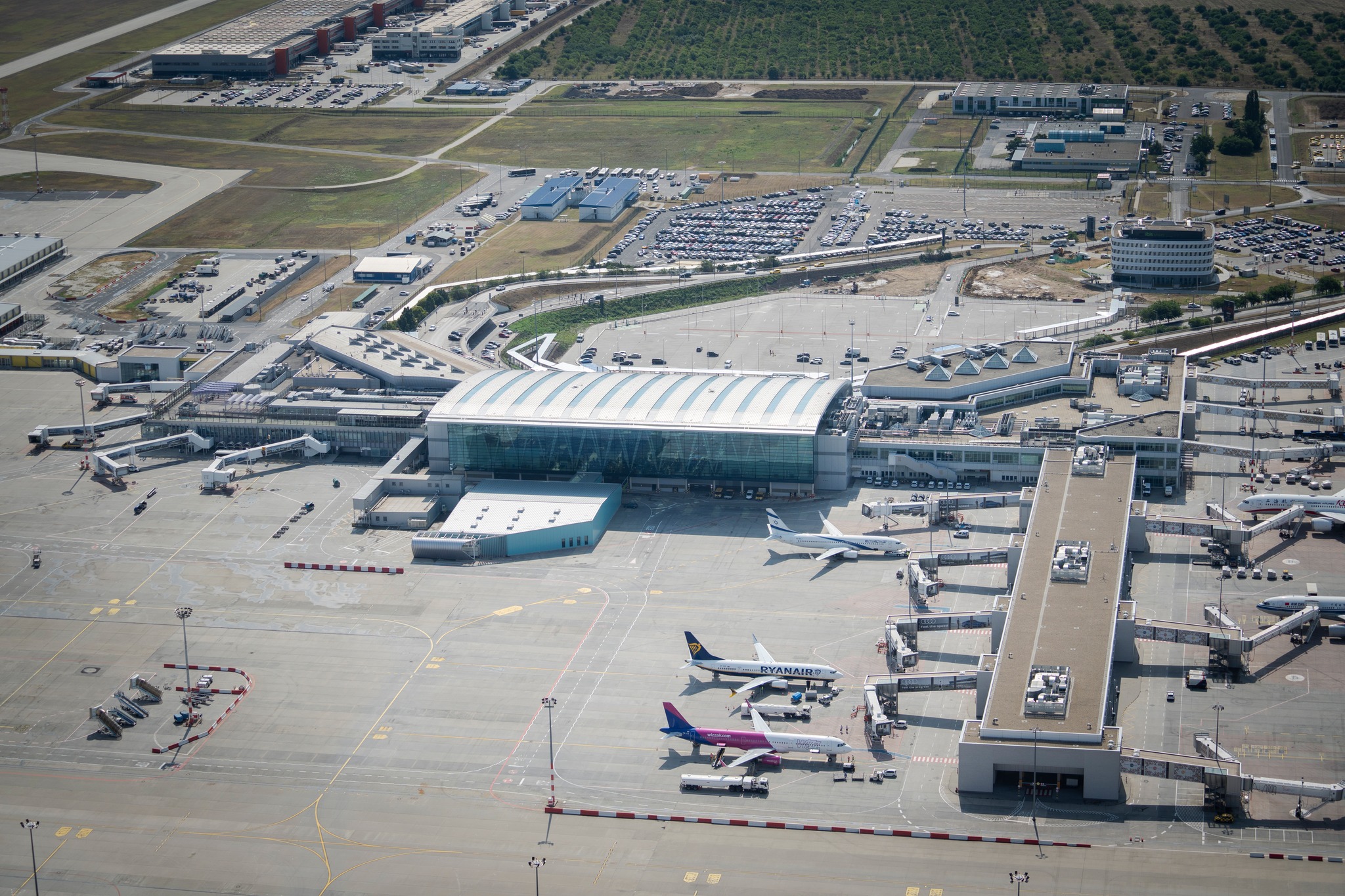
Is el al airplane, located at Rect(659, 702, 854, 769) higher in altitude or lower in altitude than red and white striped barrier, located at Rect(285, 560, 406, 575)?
higher

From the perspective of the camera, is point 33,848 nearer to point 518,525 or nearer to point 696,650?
point 696,650

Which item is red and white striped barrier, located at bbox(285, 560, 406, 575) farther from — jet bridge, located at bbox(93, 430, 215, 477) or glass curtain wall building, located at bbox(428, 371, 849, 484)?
jet bridge, located at bbox(93, 430, 215, 477)

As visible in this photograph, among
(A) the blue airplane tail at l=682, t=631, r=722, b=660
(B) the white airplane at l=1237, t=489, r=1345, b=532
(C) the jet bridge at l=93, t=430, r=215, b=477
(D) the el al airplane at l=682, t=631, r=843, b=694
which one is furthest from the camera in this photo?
(C) the jet bridge at l=93, t=430, r=215, b=477

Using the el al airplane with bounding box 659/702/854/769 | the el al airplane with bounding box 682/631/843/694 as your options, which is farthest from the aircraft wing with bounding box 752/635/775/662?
the el al airplane with bounding box 659/702/854/769

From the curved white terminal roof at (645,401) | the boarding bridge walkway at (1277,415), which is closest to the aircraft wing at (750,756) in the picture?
the curved white terminal roof at (645,401)

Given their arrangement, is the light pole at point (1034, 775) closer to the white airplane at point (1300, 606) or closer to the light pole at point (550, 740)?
the light pole at point (550, 740)

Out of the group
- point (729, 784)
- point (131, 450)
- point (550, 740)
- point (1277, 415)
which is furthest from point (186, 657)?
point (1277, 415)
